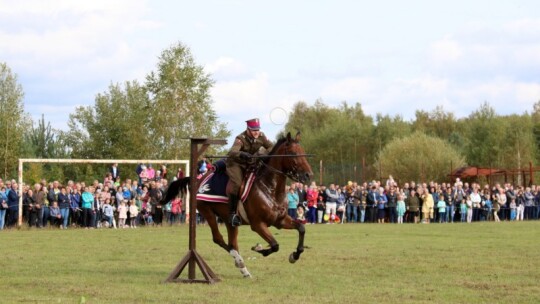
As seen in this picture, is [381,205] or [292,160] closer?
[292,160]

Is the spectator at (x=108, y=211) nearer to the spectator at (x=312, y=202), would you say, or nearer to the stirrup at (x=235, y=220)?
the spectator at (x=312, y=202)

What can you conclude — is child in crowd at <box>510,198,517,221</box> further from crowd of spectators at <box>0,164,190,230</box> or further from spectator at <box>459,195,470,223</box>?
crowd of spectators at <box>0,164,190,230</box>

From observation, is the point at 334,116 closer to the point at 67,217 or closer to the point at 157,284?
the point at 67,217

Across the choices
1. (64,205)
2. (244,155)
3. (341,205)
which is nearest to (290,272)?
(244,155)

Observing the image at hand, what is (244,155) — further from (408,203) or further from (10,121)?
(10,121)

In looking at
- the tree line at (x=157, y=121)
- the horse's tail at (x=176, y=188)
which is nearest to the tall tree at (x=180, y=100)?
the tree line at (x=157, y=121)

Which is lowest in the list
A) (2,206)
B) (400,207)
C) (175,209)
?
(175,209)

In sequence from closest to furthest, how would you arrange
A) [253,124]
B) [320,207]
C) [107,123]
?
[253,124], [320,207], [107,123]

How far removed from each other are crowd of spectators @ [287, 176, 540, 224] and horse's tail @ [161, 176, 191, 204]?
22.7 metres

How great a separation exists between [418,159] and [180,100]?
22040mm

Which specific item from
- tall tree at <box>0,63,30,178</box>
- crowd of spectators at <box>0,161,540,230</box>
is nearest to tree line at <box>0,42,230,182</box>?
tall tree at <box>0,63,30,178</box>

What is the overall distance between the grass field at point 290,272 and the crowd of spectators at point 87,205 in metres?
7.78

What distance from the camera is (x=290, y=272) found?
16.4m

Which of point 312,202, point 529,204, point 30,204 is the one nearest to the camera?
point 30,204
